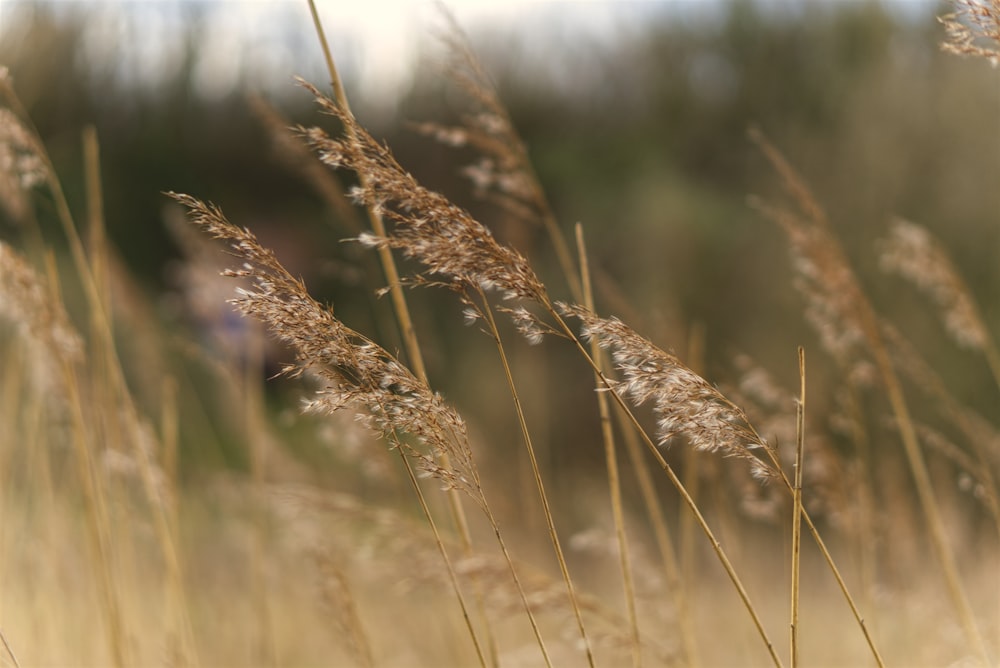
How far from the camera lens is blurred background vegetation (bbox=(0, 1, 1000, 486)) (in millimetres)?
5742

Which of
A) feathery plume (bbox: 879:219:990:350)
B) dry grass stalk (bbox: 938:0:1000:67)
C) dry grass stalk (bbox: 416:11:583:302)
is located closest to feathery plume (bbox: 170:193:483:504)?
dry grass stalk (bbox: 416:11:583:302)

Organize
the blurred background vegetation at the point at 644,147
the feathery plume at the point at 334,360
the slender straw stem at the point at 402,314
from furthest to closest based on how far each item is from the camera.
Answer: the blurred background vegetation at the point at 644,147, the slender straw stem at the point at 402,314, the feathery plume at the point at 334,360

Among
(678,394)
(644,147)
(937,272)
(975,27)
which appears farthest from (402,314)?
(644,147)

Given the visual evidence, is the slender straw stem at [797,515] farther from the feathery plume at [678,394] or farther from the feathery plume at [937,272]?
the feathery plume at [937,272]

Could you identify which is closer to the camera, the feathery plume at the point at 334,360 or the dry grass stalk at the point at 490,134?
the feathery plume at the point at 334,360

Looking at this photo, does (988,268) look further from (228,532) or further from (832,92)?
(228,532)

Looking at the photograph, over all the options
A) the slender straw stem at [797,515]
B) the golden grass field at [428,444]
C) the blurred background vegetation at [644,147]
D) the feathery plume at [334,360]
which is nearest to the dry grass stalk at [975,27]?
the golden grass field at [428,444]

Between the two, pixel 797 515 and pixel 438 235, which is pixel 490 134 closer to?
pixel 438 235

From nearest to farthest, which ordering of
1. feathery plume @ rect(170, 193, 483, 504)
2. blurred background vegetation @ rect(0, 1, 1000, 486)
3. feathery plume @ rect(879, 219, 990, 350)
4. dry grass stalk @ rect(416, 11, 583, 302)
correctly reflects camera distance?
feathery plume @ rect(170, 193, 483, 504) → dry grass stalk @ rect(416, 11, 583, 302) → feathery plume @ rect(879, 219, 990, 350) → blurred background vegetation @ rect(0, 1, 1000, 486)

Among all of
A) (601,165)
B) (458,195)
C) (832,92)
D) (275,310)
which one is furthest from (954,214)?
(275,310)

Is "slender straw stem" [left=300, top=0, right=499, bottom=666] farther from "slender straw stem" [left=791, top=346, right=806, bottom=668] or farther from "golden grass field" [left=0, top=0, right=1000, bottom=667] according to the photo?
"slender straw stem" [left=791, top=346, right=806, bottom=668]

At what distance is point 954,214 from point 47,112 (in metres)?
8.78

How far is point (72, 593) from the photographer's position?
198 cm

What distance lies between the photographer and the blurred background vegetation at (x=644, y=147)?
5742 millimetres
